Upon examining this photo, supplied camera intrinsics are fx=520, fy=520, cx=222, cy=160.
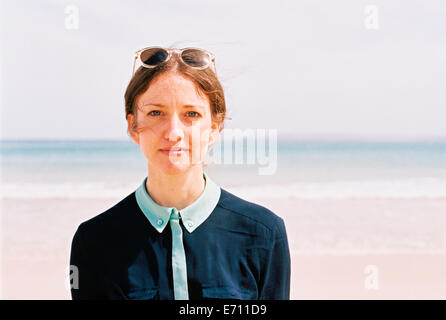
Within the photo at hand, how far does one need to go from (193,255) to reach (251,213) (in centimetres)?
30

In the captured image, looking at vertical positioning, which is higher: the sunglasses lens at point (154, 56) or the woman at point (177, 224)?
the sunglasses lens at point (154, 56)

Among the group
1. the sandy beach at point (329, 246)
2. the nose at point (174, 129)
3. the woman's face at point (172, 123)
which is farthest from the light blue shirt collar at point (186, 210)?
the sandy beach at point (329, 246)

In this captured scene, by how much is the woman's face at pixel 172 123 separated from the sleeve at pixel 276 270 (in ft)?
1.55

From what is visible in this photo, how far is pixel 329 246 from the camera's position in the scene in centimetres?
804

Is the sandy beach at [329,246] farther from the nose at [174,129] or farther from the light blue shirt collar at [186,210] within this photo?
the nose at [174,129]

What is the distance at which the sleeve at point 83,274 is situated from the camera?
2105mm

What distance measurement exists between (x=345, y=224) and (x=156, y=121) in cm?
815

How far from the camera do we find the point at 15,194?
43.6 feet

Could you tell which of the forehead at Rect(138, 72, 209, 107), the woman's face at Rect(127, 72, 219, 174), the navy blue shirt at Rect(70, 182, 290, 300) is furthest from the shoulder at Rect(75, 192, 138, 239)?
the forehead at Rect(138, 72, 209, 107)

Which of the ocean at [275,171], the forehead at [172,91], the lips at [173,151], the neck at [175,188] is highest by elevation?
the forehead at [172,91]

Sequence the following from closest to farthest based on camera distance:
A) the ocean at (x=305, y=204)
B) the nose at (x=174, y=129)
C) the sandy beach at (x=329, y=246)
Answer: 1. the nose at (x=174, y=129)
2. the sandy beach at (x=329, y=246)
3. the ocean at (x=305, y=204)
